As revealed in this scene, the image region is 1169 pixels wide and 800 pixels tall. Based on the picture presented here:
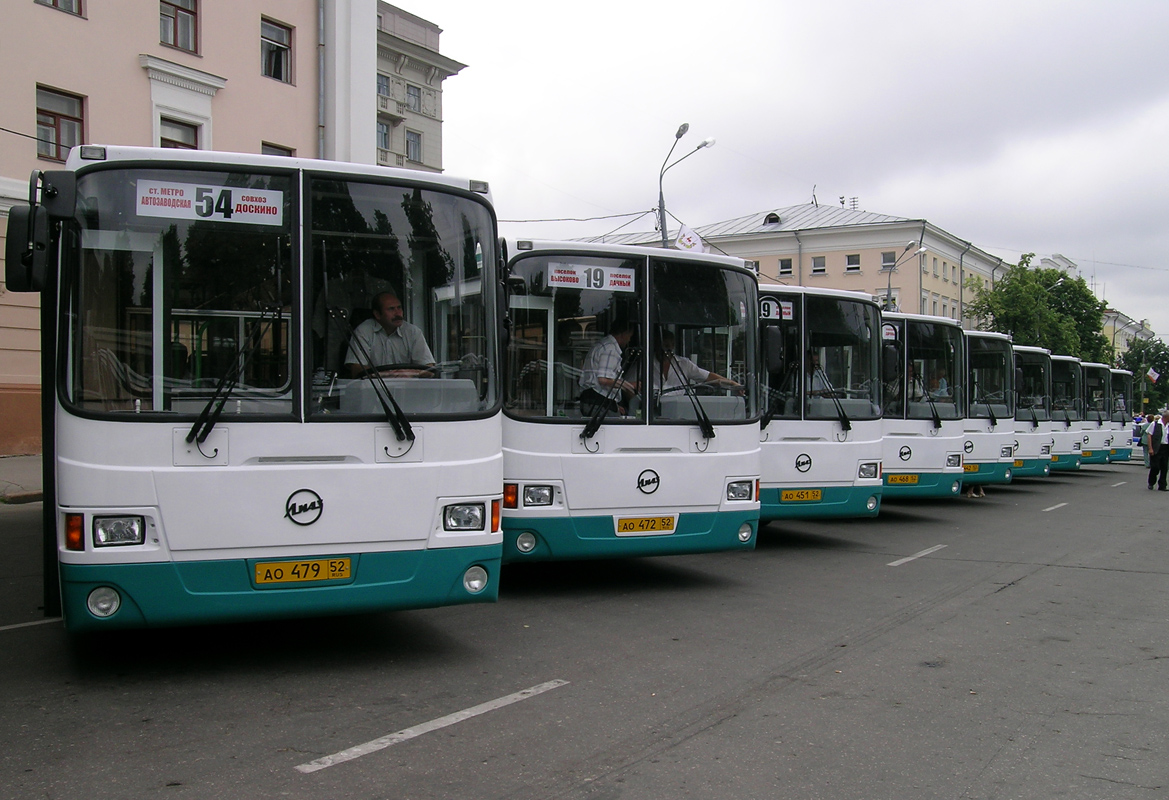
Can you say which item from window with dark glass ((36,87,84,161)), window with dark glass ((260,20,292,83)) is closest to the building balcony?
window with dark glass ((260,20,292,83))

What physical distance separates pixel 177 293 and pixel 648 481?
395cm

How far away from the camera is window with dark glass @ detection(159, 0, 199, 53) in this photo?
21.9m

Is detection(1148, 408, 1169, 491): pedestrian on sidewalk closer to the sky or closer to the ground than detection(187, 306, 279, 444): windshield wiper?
closer to the ground

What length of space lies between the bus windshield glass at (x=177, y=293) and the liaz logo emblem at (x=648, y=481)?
130 inches

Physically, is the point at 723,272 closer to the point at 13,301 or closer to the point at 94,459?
the point at 94,459

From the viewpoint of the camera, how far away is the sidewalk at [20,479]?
14.9 metres

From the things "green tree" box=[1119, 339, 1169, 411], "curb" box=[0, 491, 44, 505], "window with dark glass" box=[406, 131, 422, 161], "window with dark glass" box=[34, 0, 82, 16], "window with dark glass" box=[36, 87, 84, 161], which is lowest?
"curb" box=[0, 491, 44, 505]

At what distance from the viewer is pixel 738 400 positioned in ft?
28.3

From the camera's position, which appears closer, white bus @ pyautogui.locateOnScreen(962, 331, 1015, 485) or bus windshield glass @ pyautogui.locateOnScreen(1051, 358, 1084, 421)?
white bus @ pyautogui.locateOnScreen(962, 331, 1015, 485)

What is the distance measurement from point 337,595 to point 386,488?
2.06 feet

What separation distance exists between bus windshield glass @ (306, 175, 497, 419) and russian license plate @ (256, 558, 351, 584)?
0.79m

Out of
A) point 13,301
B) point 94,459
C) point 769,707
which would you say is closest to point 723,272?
point 769,707

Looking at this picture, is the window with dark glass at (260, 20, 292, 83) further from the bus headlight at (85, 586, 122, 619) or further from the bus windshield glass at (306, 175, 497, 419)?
the bus headlight at (85, 586, 122, 619)

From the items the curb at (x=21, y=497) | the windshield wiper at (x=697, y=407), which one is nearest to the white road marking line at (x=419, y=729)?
the windshield wiper at (x=697, y=407)
